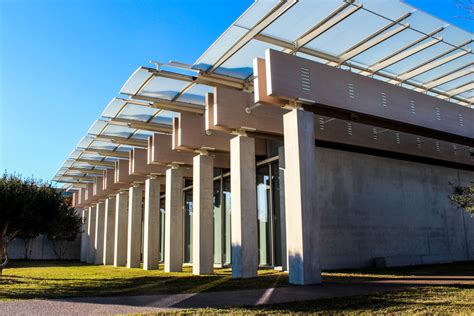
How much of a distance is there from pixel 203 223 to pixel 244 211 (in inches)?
120

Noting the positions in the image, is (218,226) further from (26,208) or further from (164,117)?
(26,208)

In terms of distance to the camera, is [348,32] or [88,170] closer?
[348,32]

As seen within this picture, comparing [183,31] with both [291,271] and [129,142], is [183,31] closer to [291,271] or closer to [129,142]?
[291,271]

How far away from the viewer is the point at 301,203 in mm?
11547

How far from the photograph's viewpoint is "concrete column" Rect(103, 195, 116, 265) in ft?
99.1

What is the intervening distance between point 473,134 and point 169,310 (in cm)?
1498

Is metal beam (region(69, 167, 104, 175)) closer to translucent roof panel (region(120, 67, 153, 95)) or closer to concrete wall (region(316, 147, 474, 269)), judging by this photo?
translucent roof panel (region(120, 67, 153, 95))

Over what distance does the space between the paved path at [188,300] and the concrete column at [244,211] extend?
12.8 ft

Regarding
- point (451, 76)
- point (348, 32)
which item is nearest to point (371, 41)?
point (348, 32)

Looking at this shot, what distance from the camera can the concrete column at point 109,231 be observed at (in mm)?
30203

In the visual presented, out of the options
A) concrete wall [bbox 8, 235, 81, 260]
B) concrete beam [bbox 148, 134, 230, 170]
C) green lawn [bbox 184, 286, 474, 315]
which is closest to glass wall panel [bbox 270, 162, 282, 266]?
concrete beam [bbox 148, 134, 230, 170]

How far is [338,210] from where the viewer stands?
1720cm

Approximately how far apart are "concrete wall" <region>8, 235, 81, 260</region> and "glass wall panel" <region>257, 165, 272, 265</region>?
29.7 m

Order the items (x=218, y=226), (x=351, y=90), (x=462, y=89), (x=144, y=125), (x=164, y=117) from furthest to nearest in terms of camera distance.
Answer: (x=218, y=226), (x=144, y=125), (x=164, y=117), (x=462, y=89), (x=351, y=90)
